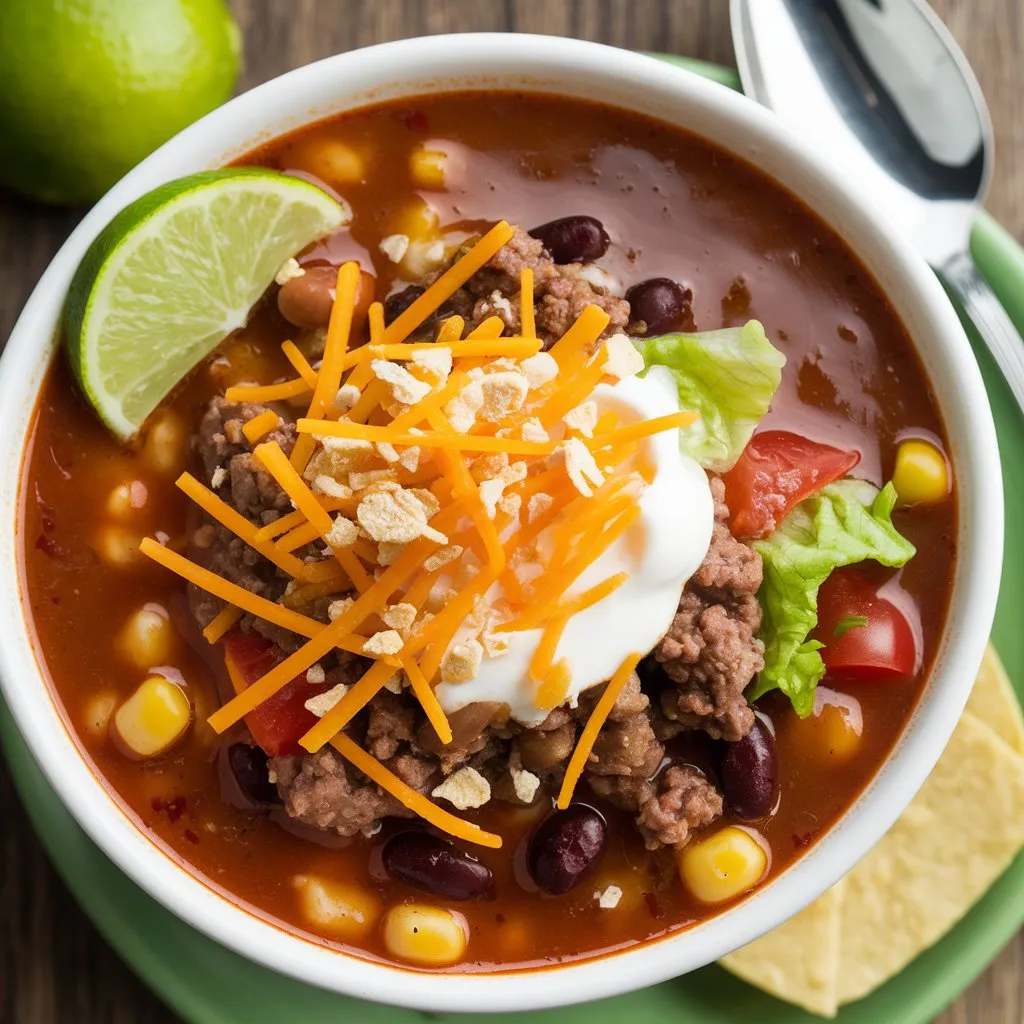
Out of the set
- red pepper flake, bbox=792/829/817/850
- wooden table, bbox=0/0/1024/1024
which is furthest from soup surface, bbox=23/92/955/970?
wooden table, bbox=0/0/1024/1024

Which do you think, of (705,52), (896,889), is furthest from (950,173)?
(896,889)

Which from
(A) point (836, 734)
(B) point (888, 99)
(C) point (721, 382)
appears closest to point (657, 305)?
(C) point (721, 382)

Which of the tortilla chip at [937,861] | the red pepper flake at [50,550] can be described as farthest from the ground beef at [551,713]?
the tortilla chip at [937,861]

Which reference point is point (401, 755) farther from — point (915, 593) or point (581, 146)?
point (581, 146)

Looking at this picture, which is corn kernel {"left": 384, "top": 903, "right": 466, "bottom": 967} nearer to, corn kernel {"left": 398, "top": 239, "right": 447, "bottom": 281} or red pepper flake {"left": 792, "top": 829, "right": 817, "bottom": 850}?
red pepper flake {"left": 792, "top": 829, "right": 817, "bottom": 850}

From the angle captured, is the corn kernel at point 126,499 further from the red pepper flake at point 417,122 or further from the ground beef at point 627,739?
the ground beef at point 627,739

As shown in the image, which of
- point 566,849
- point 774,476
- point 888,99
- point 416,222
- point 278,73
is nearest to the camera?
point 566,849

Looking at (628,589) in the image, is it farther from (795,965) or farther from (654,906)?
(795,965)
